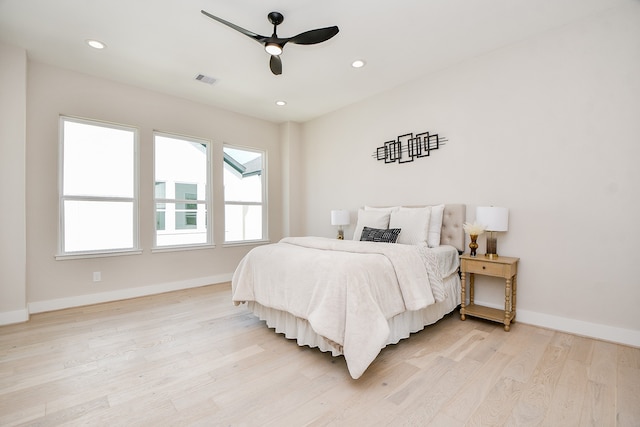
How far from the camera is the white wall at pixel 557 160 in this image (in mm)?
2359

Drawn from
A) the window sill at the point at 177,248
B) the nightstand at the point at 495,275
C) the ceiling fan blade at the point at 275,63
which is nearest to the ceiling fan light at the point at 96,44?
the ceiling fan blade at the point at 275,63

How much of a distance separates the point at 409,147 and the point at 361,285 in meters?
2.38

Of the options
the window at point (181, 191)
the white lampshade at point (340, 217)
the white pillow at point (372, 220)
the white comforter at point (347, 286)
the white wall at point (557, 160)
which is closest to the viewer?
the white comforter at point (347, 286)

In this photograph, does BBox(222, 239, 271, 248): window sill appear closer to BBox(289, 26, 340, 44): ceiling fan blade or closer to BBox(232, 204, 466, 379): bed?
BBox(232, 204, 466, 379): bed

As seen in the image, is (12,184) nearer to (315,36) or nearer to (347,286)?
(315,36)

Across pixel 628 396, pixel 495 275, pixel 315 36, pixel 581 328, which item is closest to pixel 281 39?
pixel 315 36

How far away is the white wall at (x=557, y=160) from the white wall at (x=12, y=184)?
4.23 meters

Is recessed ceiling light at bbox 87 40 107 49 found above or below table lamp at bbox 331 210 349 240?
above

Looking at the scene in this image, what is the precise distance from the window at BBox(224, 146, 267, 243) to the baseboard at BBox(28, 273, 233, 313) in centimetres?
74

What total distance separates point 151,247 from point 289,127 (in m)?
3.01

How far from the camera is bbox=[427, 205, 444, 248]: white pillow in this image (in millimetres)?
3172

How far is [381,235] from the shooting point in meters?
3.24

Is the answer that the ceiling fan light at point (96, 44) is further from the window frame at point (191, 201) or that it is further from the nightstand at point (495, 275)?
the nightstand at point (495, 275)

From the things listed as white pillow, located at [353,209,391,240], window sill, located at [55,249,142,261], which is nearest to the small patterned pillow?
white pillow, located at [353,209,391,240]
